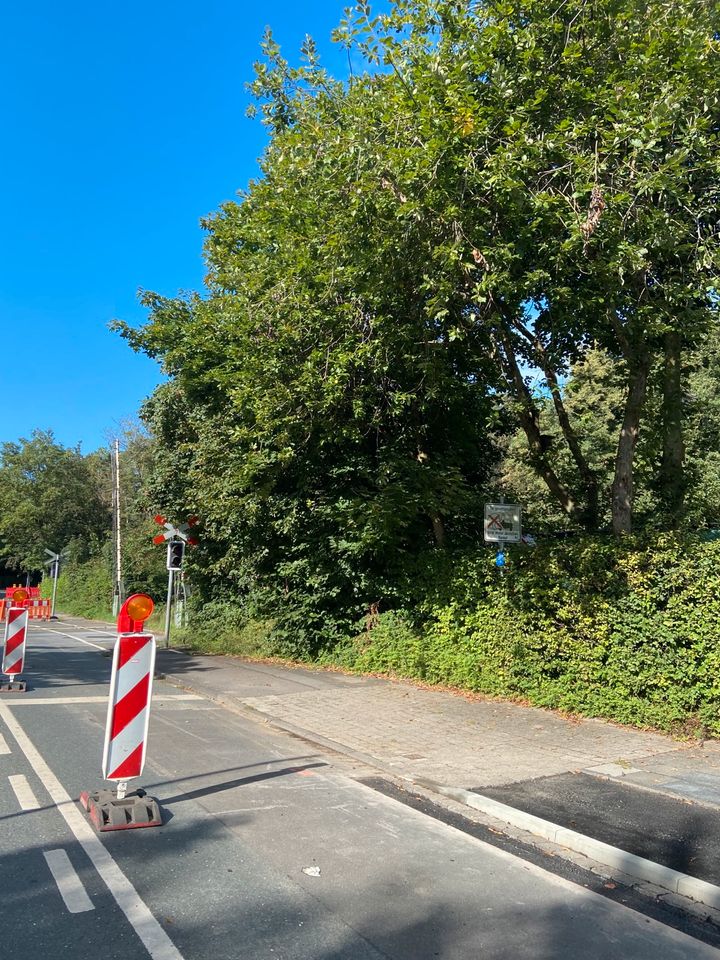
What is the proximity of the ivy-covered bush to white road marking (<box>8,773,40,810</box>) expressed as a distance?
20.6 feet

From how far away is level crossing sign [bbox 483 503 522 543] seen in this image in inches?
422

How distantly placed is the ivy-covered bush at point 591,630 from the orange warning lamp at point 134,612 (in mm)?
5802

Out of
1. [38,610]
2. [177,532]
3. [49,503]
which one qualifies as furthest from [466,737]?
[49,503]

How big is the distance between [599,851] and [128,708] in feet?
11.6

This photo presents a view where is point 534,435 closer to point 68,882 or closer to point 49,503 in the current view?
point 68,882

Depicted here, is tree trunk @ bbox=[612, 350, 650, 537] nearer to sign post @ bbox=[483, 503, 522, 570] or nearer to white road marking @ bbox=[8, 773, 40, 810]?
sign post @ bbox=[483, 503, 522, 570]

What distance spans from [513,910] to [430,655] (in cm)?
789

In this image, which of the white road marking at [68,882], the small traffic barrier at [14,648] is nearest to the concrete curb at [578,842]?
the white road marking at [68,882]

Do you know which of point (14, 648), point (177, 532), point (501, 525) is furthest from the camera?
point (177, 532)

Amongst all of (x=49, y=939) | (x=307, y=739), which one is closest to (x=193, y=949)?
(x=49, y=939)

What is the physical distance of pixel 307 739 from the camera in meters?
8.65

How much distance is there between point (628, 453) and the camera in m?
10.0

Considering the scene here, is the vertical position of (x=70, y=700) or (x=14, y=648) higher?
(x=14, y=648)

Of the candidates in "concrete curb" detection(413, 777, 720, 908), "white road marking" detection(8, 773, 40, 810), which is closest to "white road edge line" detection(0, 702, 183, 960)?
"white road marking" detection(8, 773, 40, 810)
